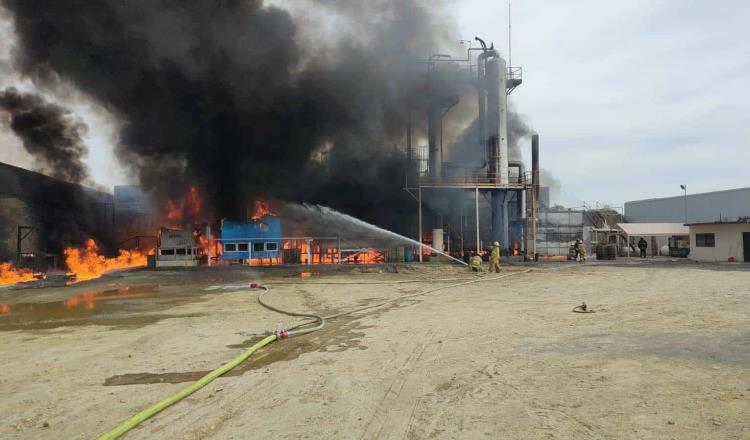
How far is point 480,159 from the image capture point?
119ft

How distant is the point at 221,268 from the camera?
24.5m

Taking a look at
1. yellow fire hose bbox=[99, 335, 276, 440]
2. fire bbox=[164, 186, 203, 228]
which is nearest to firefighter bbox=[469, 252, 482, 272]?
yellow fire hose bbox=[99, 335, 276, 440]

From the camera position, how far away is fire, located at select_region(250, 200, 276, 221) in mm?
29967

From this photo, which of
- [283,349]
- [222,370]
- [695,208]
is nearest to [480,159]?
[283,349]

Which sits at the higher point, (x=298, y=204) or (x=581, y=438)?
(x=298, y=204)

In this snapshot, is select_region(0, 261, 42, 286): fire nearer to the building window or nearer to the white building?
the white building

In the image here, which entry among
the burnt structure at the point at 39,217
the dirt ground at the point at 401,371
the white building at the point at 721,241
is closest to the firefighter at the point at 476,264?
the dirt ground at the point at 401,371

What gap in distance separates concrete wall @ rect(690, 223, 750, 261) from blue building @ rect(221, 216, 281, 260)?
28489mm

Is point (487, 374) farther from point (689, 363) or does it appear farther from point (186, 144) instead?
point (186, 144)

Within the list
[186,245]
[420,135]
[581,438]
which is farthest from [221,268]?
[581,438]

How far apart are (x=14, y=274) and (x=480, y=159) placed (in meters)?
30.0

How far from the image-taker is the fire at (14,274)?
20320mm

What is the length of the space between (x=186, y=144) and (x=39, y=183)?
7764mm

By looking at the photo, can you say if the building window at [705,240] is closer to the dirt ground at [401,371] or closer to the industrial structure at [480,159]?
the industrial structure at [480,159]
